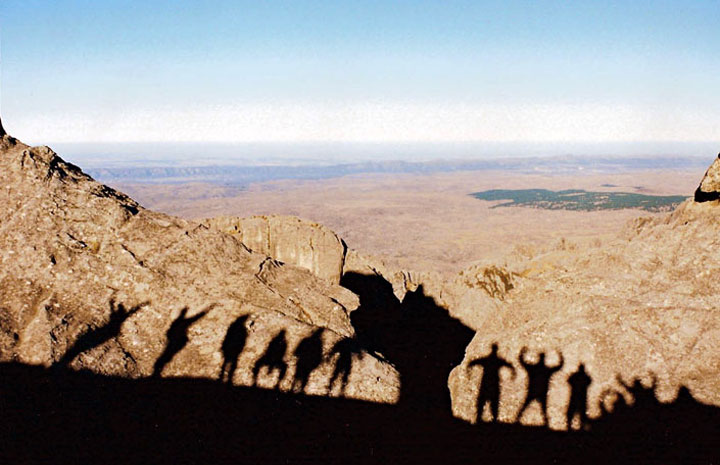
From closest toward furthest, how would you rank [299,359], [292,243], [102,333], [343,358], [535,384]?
[535,384] → [102,333] → [299,359] → [343,358] → [292,243]

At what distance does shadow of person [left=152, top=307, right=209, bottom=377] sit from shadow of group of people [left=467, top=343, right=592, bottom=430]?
8.08m

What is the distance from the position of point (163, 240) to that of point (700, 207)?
18514mm

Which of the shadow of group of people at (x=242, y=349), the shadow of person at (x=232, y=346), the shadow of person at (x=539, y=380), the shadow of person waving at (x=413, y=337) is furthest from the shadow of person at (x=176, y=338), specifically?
the shadow of person at (x=539, y=380)

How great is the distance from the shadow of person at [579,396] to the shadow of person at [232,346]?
8580 mm

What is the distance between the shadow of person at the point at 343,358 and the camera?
12.5 m

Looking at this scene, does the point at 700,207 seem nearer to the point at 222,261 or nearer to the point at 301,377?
the point at 301,377

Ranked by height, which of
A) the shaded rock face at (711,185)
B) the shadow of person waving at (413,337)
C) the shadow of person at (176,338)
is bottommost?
the shadow of person waving at (413,337)

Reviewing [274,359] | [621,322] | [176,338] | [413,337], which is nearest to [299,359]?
[274,359]

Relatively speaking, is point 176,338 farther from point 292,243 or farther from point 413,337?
point 292,243

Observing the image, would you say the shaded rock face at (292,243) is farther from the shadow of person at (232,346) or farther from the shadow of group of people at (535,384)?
the shadow of group of people at (535,384)

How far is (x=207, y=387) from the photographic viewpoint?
12.1 meters

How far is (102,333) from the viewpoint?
1262 centimetres

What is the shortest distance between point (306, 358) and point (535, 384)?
20.2 feet

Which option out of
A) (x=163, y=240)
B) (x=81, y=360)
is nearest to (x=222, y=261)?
(x=163, y=240)
